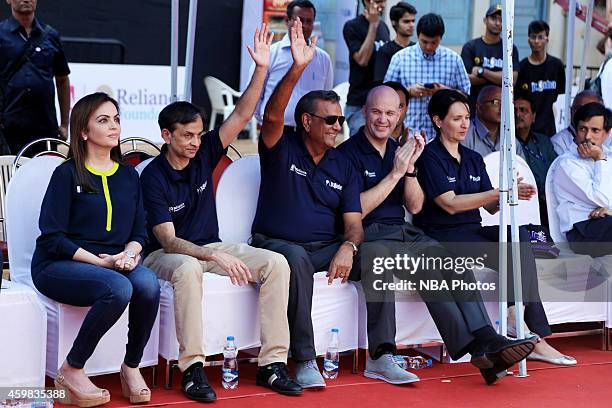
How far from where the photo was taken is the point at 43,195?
5.25 m

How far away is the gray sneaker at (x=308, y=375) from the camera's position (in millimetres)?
5215

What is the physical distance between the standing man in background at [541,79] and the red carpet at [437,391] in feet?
11.5

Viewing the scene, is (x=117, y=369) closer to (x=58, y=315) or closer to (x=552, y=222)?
(x=58, y=315)

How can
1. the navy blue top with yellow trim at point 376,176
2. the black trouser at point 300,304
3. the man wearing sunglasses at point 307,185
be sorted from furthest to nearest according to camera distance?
the navy blue top with yellow trim at point 376,176 → the man wearing sunglasses at point 307,185 → the black trouser at point 300,304

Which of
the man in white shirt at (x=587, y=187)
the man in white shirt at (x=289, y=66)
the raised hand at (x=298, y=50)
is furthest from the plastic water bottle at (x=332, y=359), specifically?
the man in white shirt at (x=289, y=66)

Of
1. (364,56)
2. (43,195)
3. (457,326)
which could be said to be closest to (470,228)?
(457,326)

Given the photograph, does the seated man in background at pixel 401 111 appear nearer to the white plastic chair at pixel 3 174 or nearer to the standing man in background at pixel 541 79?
the standing man in background at pixel 541 79

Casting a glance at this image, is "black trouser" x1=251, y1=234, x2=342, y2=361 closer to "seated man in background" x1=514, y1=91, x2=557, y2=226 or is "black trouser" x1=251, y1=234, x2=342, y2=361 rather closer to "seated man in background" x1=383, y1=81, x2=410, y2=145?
"seated man in background" x1=383, y1=81, x2=410, y2=145

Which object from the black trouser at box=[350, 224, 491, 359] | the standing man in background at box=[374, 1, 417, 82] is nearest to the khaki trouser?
the black trouser at box=[350, 224, 491, 359]

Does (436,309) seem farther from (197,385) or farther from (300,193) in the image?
(197,385)

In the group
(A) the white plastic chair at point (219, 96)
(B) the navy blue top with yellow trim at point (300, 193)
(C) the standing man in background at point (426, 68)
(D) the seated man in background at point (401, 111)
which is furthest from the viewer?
(A) the white plastic chair at point (219, 96)

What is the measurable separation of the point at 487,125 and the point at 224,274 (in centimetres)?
251

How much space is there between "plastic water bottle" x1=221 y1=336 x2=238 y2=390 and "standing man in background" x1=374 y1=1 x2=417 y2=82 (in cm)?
401

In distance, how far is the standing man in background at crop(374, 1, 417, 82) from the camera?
874 centimetres
